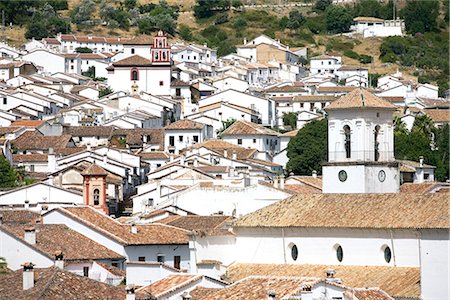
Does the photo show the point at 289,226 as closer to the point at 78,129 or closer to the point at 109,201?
the point at 109,201

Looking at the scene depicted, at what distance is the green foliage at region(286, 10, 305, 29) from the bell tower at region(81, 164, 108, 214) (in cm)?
10718

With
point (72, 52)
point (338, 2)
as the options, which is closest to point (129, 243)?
point (72, 52)

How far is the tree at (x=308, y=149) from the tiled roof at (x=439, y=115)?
21525 millimetres

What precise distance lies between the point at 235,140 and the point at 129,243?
151ft

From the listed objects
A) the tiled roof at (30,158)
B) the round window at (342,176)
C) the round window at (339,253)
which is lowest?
the tiled roof at (30,158)

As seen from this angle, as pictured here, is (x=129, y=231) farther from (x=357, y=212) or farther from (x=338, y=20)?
(x=338, y=20)

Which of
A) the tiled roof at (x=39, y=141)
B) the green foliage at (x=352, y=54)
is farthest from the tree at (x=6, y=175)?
the green foliage at (x=352, y=54)

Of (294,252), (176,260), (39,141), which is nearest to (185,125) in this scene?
(39,141)

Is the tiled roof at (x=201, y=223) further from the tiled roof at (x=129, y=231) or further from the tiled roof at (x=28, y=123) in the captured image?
the tiled roof at (x=28, y=123)

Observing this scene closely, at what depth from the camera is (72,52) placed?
140875 mm

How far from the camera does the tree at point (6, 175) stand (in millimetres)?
75688

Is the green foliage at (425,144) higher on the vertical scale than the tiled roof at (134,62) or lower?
lower

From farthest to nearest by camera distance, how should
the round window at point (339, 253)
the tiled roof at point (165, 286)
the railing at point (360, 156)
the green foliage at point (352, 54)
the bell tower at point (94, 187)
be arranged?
the green foliage at point (352, 54) < the bell tower at point (94, 187) < the railing at point (360, 156) < the round window at point (339, 253) < the tiled roof at point (165, 286)

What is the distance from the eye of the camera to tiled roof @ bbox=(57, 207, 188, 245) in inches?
1913
